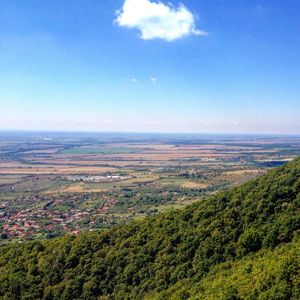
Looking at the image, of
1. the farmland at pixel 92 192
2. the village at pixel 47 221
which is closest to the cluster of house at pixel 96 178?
the farmland at pixel 92 192

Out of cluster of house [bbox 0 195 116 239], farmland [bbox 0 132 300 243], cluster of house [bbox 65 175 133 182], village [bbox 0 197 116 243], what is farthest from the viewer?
cluster of house [bbox 65 175 133 182]

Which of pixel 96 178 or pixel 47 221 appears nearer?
pixel 47 221

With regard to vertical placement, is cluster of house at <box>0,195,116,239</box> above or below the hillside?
below

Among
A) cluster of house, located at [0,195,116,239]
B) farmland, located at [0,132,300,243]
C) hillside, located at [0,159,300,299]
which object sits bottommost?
cluster of house, located at [0,195,116,239]

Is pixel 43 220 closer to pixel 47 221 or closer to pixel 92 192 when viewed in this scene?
pixel 47 221

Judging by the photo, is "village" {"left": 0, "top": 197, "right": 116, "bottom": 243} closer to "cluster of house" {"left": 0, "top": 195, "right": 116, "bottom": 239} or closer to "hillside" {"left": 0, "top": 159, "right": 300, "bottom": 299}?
"cluster of house" {"left": 0, "top": 195, "right": 116, "bottom": 239}

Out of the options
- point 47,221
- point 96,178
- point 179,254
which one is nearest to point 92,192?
point 96,178

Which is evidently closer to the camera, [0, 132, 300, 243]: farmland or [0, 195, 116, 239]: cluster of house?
[0, 195, 116, 239]: cluster of house

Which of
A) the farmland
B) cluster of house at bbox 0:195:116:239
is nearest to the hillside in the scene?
cluster of house at bbox 0:195:116:239

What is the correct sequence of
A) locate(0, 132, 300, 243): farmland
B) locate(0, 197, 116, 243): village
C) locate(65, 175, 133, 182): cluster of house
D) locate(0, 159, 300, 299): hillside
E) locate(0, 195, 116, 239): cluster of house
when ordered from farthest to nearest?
locate(65, 175, 133, 182): cluster of house → locate(0, 132, 300, 243): farmland → locate(0, 195, 116, 239): cluster of house → locate(0, 197, 116, 243): village → locate(0, 159, 300, 299): hillside
